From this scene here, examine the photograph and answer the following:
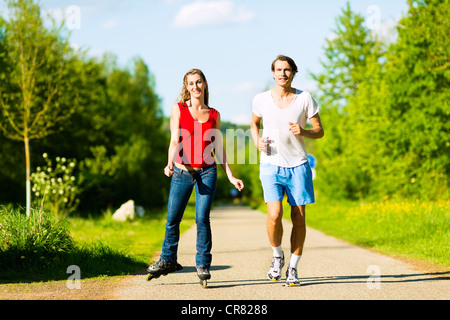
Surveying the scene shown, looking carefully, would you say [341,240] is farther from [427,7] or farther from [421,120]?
[427,7]

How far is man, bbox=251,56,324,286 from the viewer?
20.0 feet

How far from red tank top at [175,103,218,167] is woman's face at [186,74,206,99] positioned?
7.8 inches

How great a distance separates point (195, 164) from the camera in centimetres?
608

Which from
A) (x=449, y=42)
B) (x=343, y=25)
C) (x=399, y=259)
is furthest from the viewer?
(x=343, y=25)

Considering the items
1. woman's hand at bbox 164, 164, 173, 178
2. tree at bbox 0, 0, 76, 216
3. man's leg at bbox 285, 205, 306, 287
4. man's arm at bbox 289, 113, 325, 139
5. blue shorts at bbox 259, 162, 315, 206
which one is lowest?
man's leg at bbox 285, 205, 306, 287

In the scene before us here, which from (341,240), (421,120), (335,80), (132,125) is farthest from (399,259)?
(132,125)

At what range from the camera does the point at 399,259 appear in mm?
8914

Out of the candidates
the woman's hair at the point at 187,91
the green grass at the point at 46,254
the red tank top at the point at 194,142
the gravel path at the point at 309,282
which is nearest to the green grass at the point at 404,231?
the gravel path at the point at 309,282

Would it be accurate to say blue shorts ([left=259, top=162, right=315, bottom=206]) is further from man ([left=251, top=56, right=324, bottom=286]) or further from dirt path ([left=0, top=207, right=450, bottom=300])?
dirt path ([left=0, top=207, right=450, bottom=300])

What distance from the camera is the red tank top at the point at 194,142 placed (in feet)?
19.9

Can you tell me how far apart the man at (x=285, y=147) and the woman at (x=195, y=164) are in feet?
1.49

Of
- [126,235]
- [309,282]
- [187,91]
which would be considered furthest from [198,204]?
[126,235]

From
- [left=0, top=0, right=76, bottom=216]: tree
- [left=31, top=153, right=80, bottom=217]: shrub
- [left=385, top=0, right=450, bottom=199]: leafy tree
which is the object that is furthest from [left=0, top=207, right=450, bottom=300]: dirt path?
[left=385, top=0, right=450, bottom=199]: leafy tree
